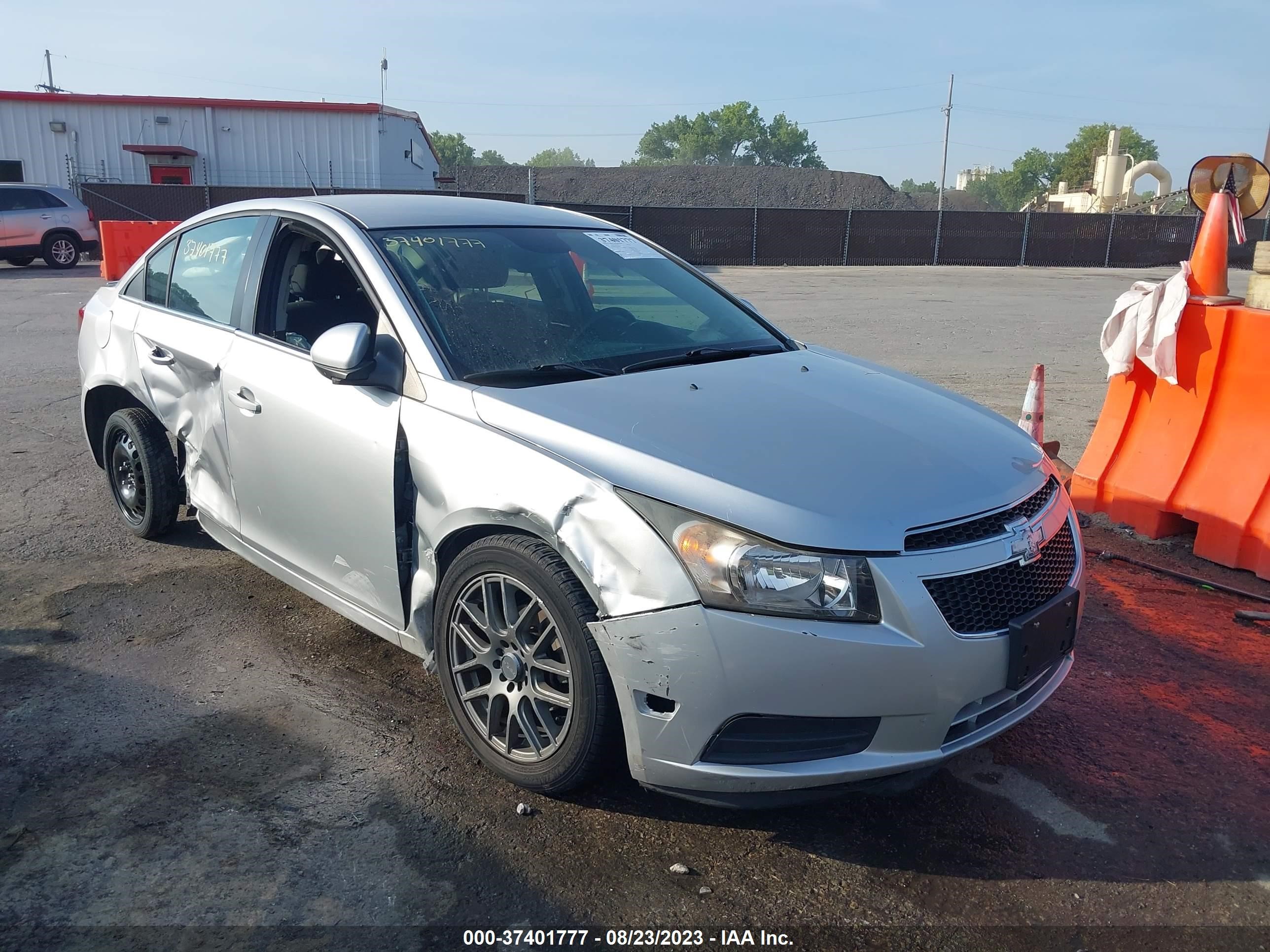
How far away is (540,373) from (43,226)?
77.0 ft

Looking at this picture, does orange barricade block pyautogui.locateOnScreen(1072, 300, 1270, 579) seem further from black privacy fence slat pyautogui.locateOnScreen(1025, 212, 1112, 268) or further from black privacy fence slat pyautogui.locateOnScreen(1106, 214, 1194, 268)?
black privacy fence slat pyautogui.locateOnScreen(1106, 214, 1194, 268)

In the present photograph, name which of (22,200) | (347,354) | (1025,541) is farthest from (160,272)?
(22,200)

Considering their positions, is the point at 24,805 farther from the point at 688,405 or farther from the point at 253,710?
the point at 688,405

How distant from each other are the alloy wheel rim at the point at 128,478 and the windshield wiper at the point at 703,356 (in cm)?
278

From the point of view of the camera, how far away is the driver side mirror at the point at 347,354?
10.6 feet

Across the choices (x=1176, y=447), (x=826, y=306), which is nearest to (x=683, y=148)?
(x=826, y=306)

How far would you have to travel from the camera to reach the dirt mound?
53469mm

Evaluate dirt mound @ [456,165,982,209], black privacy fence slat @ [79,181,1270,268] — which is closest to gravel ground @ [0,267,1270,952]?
black privacy fence slat @ [79,181,1270,268]

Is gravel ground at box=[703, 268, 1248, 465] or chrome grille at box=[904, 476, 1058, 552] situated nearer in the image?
chrome grille at box=[904, 476, 1058, 552]

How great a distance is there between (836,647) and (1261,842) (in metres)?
1.48

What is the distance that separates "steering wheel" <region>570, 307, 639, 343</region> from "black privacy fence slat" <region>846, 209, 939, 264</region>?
88.5 ft

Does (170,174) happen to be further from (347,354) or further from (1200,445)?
(1200,445)

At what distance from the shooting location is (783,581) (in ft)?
8.27

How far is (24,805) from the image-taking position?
2.96 meters
